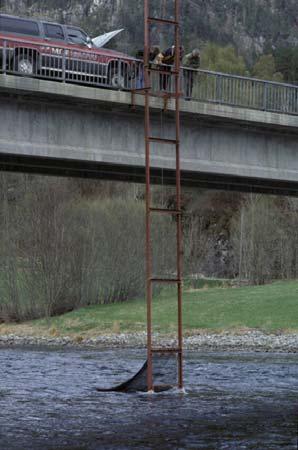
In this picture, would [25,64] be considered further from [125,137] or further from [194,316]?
[194,316]

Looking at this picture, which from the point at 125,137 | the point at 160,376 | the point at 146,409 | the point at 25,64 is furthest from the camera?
the point at 125,137

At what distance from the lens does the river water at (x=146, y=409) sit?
1828cm

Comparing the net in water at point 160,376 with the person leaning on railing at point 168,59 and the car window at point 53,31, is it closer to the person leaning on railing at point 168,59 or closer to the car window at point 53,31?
the person leaning on railing at point 168,59

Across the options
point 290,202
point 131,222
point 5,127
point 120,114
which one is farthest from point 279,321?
point 290,202

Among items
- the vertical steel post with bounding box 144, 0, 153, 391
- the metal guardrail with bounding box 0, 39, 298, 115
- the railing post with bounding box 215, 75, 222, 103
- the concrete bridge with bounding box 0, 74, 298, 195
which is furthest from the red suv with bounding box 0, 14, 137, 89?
the vertical steel post with bounding box 144, 0, 153, 391

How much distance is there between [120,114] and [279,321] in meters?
23.1

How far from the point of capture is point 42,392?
2678 cm

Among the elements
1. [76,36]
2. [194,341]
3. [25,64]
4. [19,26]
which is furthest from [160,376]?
[194,341]

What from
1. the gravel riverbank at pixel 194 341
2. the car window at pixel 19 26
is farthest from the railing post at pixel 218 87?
the gravel riverbank at pixel 194 341

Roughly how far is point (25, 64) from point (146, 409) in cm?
1213

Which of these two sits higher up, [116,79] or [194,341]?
[116,79]

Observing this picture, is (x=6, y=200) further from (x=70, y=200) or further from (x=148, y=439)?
(x=148, y=439)

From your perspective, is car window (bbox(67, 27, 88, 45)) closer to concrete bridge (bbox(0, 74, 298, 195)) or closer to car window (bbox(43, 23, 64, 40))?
car window (bbox(43, 23, 64, 40))

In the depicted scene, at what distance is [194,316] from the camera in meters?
54.9
